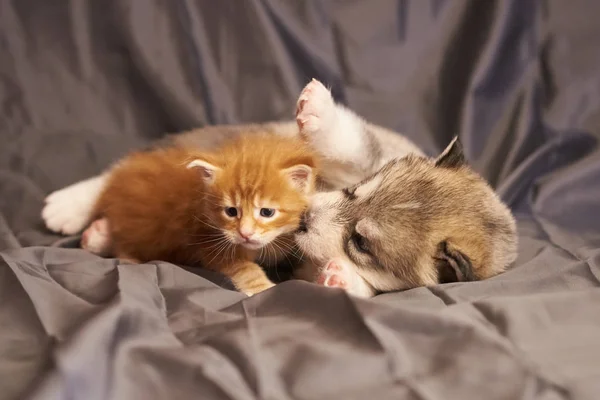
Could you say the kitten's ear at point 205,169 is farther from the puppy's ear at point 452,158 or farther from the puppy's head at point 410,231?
the puppy's ear at point 452,158

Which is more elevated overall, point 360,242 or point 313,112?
point 313,112

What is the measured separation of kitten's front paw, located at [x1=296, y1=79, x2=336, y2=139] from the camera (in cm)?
136

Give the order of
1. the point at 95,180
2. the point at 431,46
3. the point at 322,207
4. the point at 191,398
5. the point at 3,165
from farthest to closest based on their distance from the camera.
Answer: the point at 431,46 < the point at 3,165 < the point at 95,180 < the point at 322,207 < the point at 191,398

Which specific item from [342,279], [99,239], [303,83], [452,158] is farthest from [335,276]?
[303,83]

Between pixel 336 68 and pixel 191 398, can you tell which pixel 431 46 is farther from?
pixel 191 398

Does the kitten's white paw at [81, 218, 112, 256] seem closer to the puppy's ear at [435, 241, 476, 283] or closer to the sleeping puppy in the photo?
the sleeping puppy

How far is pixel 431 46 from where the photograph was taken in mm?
1835

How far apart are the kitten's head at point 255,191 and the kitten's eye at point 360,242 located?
0.14 m

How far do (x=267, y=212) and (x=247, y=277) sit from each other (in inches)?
5.8

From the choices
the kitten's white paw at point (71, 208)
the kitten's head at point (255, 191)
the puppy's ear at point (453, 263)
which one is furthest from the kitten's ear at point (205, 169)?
the puppy's ear at point (453, 263)

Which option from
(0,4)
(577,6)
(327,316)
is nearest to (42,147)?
(0,4)

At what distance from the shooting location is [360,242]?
119 cm

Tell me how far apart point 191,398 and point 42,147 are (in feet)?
4.17

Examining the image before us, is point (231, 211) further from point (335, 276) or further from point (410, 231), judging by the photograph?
point (410, 231)
